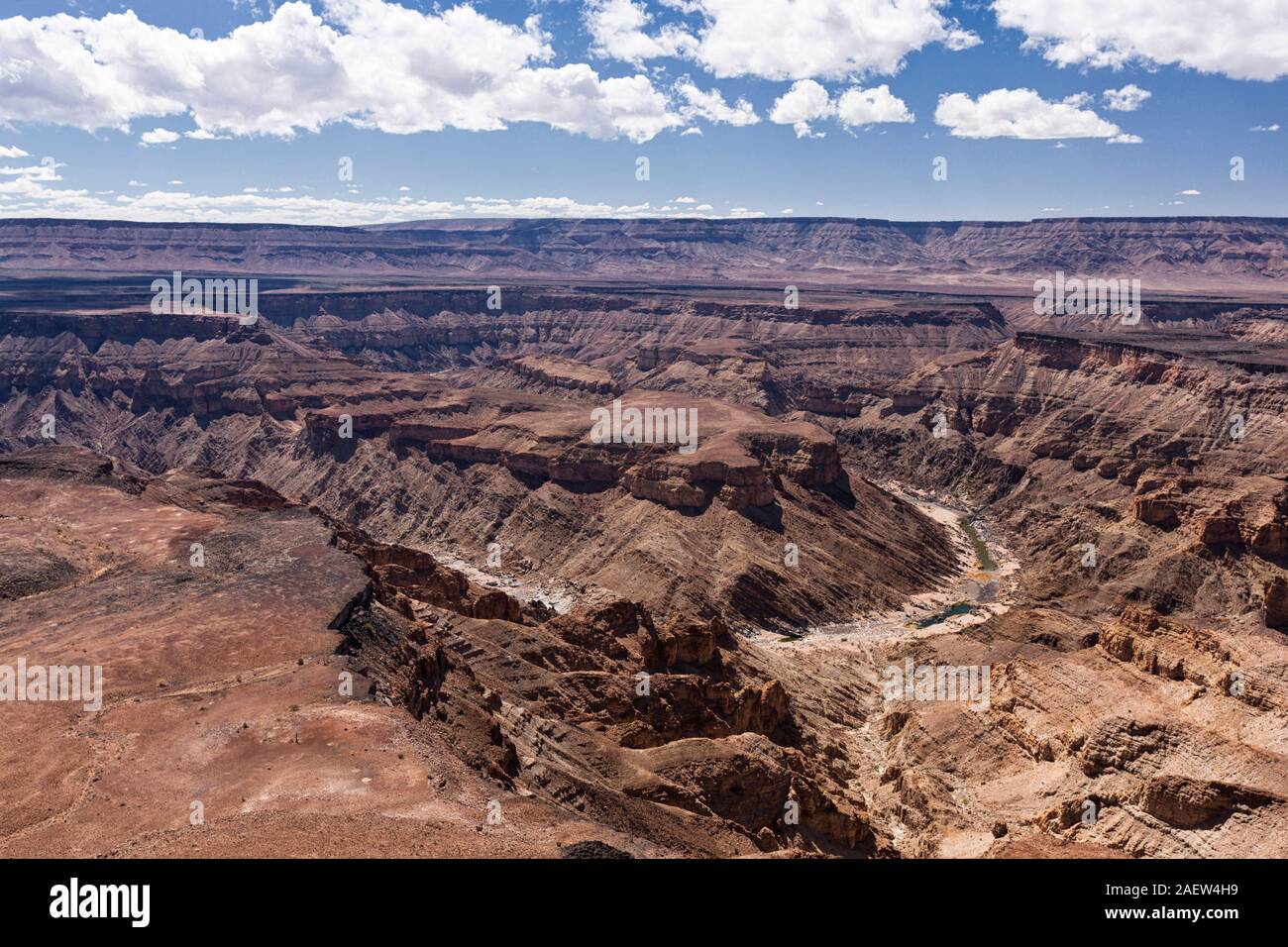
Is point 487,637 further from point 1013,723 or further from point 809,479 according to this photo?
point 809,479

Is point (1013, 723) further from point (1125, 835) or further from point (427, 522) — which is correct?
point (427, 522)

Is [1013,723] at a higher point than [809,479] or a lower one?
lower

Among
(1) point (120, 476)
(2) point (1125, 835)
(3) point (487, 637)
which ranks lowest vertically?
(2) point (1125, 835)

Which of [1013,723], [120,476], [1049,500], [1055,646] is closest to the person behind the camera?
[1013,723]

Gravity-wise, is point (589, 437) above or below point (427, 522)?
above

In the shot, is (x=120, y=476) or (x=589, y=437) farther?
(x=589, y=437)

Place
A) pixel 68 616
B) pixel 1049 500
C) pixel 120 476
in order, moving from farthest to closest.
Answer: pixel 1049 500, pixel 120 476, pixel 68 616
